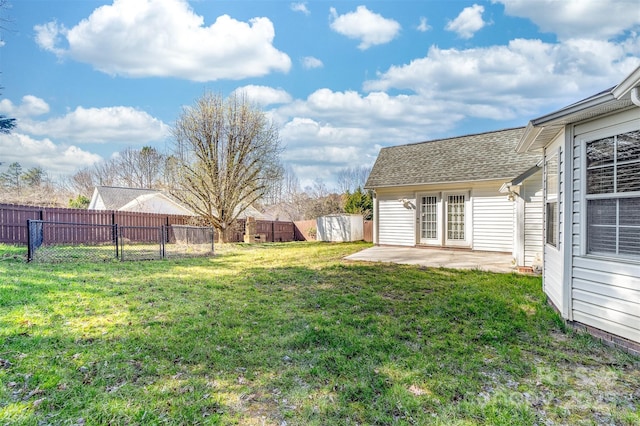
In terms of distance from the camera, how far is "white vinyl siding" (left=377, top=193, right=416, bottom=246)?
12.8 metres

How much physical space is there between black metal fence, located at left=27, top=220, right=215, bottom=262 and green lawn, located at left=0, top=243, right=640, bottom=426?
3309 millimetres

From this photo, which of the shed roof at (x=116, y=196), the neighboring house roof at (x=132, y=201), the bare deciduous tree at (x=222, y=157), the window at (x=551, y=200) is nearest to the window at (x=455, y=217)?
the window at (x=551, y=200)

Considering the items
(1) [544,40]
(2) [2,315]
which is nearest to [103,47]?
(2) [2,315]

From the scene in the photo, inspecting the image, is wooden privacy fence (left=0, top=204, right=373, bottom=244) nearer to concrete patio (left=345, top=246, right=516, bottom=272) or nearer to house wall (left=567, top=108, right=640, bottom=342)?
concrete patio (left=345, top=246, right=516, bottom=272)

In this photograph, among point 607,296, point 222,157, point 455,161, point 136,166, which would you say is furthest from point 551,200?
point 136,166

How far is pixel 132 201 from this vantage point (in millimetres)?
25266

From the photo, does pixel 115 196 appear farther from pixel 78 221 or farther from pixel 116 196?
pixel 78 221

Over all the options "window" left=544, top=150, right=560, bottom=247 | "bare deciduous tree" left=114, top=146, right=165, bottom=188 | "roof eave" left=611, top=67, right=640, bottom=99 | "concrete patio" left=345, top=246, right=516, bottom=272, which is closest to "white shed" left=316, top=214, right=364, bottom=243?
"concrete patio" left=345, top=246, right=516, bottom=272

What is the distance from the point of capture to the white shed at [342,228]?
17859 millimetres

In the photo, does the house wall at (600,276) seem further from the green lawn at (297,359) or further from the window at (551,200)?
the window at (551,200)

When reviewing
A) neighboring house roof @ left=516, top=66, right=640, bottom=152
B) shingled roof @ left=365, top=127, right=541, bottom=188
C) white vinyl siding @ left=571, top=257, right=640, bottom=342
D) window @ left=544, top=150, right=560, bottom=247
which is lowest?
white vinyl siding @ left=571, top=257, right=640, bottom=342

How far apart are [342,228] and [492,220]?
8.38 metres

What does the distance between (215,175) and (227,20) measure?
7.60 metres

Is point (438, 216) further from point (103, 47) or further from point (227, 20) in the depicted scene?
point (103, 47)
